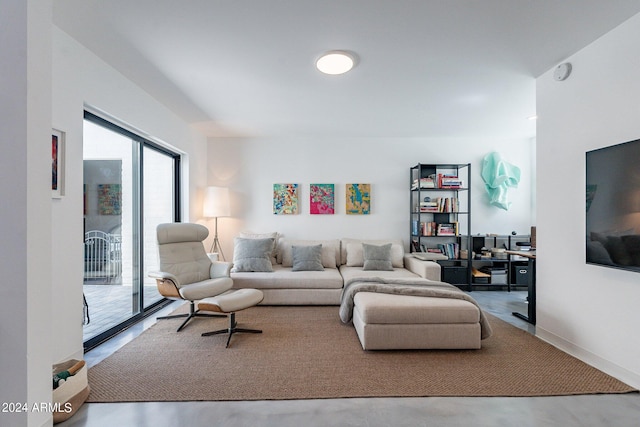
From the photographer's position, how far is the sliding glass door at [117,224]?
105 inches

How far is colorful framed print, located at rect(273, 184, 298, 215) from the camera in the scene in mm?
4816

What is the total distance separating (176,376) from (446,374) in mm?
1988

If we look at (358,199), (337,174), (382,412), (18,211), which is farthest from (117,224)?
(358,199)

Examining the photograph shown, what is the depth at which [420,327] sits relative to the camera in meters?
2.41

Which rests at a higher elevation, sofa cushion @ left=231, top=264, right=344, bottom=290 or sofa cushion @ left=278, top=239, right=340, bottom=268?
sofa cushion @ left=278, top=239, right=340, bottom=268

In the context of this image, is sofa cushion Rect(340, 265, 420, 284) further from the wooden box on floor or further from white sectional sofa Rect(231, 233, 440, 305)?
the wooden box on floor

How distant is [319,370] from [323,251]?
228 cm

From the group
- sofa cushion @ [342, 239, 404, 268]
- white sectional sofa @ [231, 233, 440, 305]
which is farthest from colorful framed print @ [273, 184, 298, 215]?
sofa cushion @ [342, 239, 404, 268]

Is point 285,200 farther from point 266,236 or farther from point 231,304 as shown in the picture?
point 231,304

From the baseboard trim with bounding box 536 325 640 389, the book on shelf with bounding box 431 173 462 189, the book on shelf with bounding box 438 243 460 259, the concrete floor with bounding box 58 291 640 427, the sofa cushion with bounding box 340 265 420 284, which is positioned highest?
the book on shelf with bounding box 431 173 462 189

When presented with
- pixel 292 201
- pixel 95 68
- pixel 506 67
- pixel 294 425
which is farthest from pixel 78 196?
pixel 506 67

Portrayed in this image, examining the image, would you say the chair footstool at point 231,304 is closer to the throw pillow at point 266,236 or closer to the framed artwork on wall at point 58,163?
the framed artwork on wall at point 58,163

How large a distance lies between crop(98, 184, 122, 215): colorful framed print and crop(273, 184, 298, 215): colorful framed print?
227cm

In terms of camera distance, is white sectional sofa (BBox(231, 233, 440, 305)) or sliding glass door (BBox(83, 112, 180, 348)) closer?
sliding glass door (BBox(83, 112, 180, 348))
